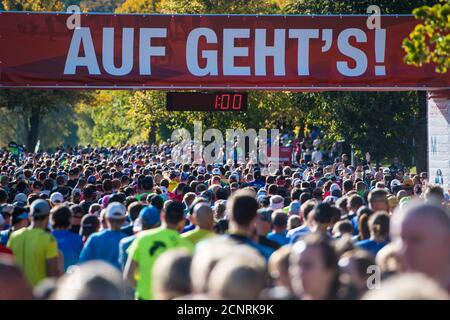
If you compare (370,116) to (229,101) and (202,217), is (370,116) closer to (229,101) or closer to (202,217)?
(229,101)

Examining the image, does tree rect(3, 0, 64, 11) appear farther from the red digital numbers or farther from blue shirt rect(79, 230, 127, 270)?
blue shirt rect(79, 230, 127, 270)

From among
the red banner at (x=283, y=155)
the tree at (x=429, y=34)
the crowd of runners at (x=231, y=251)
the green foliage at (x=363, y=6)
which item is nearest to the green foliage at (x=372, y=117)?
the red banner at (x=283, y=155)

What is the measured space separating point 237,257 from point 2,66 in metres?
19.1

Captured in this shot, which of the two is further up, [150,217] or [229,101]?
[229,101]

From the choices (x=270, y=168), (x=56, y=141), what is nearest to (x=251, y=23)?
(x=270, y=168)

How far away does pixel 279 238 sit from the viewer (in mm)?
11438

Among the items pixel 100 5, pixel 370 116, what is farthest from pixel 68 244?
pixel 100 5

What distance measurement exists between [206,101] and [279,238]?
1323 centimetres

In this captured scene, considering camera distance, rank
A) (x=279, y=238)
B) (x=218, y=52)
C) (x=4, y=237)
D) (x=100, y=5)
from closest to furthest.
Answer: (x=279, y=238) < (x=4, y=237) < (x=218, y=52) < (x=100, y=5)

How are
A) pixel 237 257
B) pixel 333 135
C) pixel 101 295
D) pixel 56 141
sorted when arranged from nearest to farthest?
1. pixel 101 295
2. pixel 237 257
3. pixel 333 135
4. pixel 56 141

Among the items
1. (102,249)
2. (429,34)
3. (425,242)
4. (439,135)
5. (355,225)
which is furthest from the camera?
(439,135)

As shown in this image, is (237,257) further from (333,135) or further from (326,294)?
(333,135)

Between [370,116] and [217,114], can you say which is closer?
[217,114]

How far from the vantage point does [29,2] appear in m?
58.4
